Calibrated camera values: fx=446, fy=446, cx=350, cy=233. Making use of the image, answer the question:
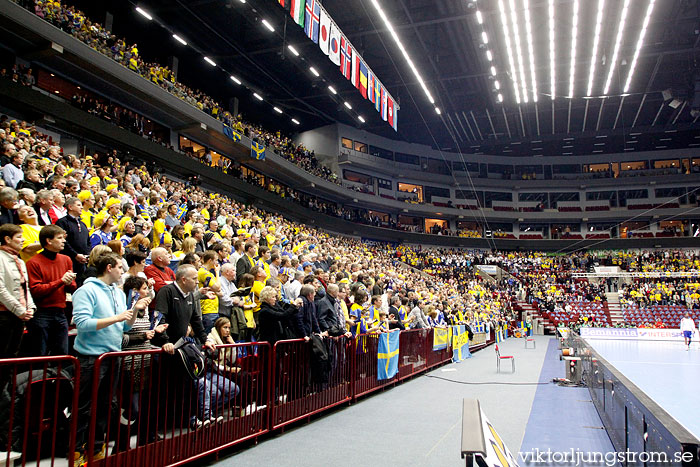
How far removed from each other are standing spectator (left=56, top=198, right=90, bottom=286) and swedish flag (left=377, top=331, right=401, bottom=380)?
5.11m

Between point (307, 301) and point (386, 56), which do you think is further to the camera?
point (386, 56)

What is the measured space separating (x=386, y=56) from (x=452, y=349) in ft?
54.4

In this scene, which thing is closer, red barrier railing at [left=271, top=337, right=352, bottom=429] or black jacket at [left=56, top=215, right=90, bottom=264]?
black jacket at [left=56, top=215, right=90, bottom=264]

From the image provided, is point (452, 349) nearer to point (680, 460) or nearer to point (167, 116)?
point (680, 460)

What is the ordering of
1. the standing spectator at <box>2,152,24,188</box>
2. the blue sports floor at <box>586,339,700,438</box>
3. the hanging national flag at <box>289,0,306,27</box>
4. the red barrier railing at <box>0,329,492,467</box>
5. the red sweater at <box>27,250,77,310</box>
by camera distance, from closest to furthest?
the red barrier railing at <box>0,329,492,467</box> → the red sweater at <box>27,250,77,310</box> → the blue sports floor at <box>586,339,700,438</box> → the standing spectator at <box>2,152,24,188</box> → the hanging national flag at <box>289,0,306,27</box>

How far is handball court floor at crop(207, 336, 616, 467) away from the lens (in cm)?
464

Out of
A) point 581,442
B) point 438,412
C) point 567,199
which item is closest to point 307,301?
point 438,412

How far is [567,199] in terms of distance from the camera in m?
45.3

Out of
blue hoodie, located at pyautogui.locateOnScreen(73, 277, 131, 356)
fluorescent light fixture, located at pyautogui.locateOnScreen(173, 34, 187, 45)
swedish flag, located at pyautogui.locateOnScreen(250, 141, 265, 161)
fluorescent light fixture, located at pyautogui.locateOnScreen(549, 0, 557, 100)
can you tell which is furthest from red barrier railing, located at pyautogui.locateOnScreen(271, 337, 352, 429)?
fluorescent light fixture, located at pyautogui.locateOnScreen(173, 34, 187, 45)

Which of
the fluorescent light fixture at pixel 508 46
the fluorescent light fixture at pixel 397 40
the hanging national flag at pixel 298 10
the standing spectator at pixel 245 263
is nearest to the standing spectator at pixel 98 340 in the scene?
the standing spectator at pixel 245 263

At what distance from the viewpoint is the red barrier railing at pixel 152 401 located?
3.07 meters

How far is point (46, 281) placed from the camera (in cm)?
404

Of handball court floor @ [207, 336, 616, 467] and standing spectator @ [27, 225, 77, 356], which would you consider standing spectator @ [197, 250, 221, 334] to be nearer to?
standing spectator @ [27, 225, 77, 356]

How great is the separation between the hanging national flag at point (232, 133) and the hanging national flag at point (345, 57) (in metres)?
8.33
